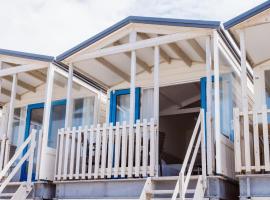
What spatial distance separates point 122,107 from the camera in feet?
30.2

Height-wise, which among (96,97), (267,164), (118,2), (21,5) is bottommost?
(267,164)

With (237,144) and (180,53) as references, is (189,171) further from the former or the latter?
(180,53)

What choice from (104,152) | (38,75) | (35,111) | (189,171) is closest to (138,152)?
(104,152)

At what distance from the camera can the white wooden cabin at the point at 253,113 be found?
5730 mm

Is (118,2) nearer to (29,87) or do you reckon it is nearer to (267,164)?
(29,87)

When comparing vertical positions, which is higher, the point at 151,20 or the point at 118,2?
the point at 118,2

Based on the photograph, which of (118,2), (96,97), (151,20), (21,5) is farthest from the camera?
(21,5)

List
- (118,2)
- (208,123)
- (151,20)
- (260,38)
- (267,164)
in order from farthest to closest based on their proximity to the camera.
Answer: (118,2) → (151,20) → (260,38) → (208,123) → (267,164)

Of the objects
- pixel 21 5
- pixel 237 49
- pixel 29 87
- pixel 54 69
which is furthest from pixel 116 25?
pixel 21 5

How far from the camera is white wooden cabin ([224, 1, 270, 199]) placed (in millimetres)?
5730

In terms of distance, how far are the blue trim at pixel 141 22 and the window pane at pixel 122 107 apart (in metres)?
1.76

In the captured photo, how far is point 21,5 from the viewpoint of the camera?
41.1 ft

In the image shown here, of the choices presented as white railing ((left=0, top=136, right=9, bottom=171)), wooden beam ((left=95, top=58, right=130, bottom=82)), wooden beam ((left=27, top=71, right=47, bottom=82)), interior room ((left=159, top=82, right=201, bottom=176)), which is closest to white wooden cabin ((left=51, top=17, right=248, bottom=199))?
wooden beam ((left=95, top=58, right=130, bottom=82))

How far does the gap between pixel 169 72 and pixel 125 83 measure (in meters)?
1.06
